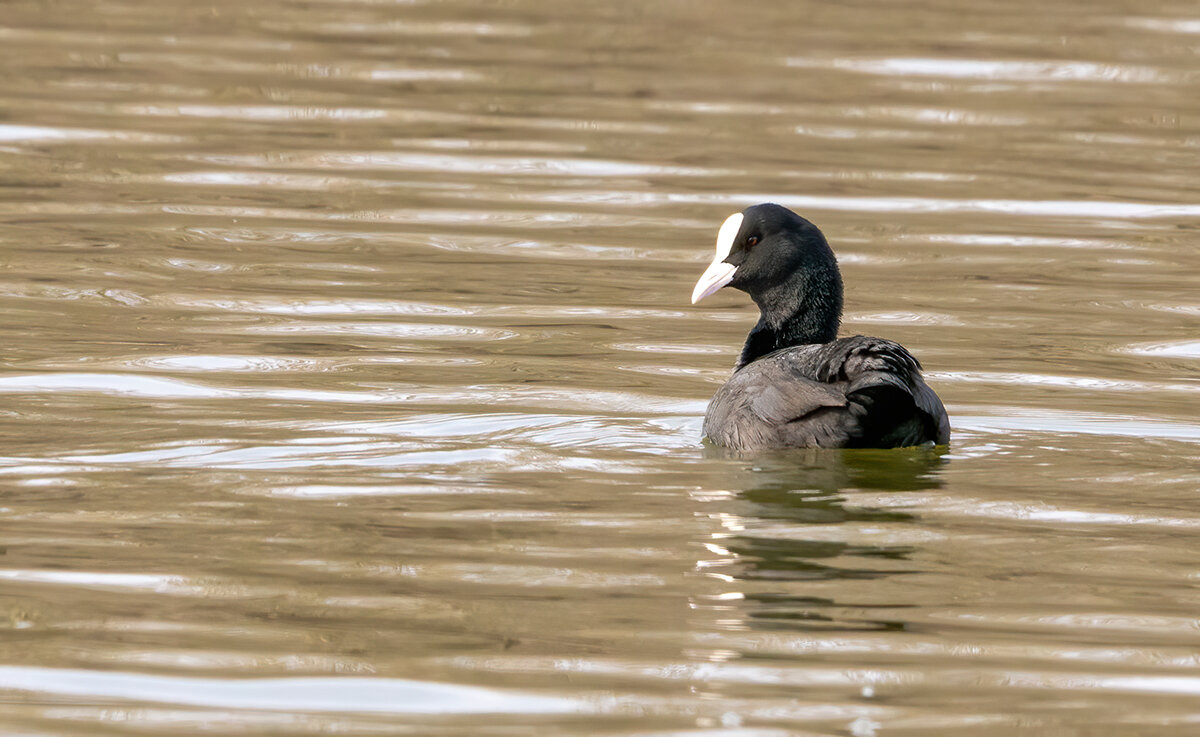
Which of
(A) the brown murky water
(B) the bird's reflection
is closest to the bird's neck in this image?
(A) the brown murky water

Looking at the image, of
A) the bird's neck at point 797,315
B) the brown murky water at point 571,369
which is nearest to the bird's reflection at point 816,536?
the brown murky water at point 571,369

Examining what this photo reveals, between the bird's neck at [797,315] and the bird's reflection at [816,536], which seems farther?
the bird's neck at [797,315]

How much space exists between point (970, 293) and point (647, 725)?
6.45 m

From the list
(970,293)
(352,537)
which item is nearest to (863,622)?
(352,537)

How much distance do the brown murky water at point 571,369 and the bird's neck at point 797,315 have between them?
1.24 ft

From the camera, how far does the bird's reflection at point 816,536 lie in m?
5.67

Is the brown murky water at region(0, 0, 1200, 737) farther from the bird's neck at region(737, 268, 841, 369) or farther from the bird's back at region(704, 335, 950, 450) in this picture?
the bird's neck at region(737, 268, 841, 369)

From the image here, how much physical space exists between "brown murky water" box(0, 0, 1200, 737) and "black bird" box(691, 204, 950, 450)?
156 millimetres

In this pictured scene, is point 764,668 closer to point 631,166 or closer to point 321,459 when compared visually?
point 321,459

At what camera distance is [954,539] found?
6.41 m

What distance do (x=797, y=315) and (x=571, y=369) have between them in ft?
3.82

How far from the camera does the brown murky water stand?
528cm

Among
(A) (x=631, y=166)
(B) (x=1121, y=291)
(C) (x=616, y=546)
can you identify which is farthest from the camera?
(A) (x=631, y=166)

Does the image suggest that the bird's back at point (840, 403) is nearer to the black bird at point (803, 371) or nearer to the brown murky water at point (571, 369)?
the black bird at point (803, 371)
